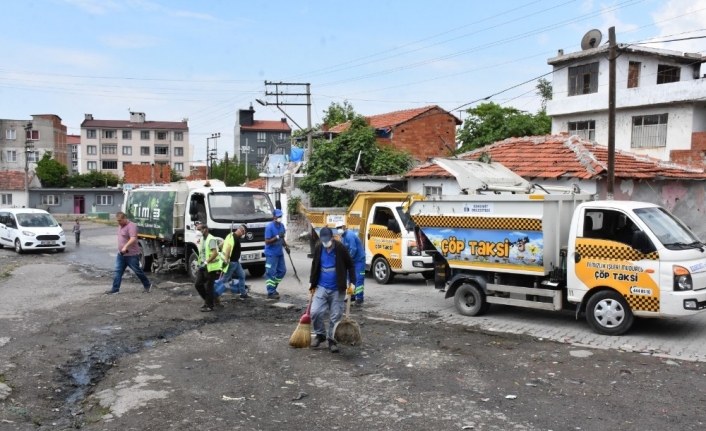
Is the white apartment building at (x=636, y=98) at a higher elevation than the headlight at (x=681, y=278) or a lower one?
higher

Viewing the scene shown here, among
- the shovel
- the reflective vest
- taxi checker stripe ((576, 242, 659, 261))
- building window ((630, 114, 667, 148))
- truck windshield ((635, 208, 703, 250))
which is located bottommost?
the shovel

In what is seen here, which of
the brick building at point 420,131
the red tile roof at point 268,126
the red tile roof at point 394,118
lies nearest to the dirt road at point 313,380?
the brick building at point 420,131

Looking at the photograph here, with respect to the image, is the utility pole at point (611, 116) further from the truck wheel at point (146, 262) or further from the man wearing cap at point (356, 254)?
the truck wheel at point (146, 262)

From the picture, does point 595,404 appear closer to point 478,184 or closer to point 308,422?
point 308,422

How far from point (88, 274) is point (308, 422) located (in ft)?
44.7

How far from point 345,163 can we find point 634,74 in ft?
45.0

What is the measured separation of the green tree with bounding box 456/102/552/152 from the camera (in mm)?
34844

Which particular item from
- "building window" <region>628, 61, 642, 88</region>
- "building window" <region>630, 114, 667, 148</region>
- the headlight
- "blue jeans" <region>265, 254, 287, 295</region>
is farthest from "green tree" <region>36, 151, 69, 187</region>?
the headlight

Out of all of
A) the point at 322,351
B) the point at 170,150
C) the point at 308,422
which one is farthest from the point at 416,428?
the point at 170,150

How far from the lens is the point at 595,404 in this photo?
5.93m

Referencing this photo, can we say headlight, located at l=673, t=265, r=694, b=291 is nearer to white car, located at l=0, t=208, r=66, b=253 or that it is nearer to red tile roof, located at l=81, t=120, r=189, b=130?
white car, located at l=0, t=208, r=66, b=253

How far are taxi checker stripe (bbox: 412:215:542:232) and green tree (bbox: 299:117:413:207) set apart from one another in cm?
1517

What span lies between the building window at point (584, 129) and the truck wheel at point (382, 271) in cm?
1718

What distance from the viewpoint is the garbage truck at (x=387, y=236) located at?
13680 mm
